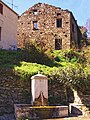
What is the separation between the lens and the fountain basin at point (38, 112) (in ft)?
Result: 42.7

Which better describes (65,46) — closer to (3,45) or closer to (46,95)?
(3,45)

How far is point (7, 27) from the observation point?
2495 cm

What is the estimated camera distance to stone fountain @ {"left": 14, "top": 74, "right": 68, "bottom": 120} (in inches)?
515

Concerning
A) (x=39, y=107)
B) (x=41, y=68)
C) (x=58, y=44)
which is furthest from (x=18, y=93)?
(x=58, y=44)

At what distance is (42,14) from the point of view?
34281 mm


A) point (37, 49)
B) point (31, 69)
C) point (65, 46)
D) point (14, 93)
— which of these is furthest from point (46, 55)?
point (65, 46)

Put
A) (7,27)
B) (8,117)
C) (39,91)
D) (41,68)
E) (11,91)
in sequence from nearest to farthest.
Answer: (8,117)
(39,91)
(11,91)
(41,68)
(7,27)

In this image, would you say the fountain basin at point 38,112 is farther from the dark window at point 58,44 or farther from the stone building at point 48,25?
the dark window at point 58,44

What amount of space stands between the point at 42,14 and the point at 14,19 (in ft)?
27.0

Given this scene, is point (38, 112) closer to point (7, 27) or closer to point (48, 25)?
point (7, 27)

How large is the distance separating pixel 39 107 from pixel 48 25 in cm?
2149

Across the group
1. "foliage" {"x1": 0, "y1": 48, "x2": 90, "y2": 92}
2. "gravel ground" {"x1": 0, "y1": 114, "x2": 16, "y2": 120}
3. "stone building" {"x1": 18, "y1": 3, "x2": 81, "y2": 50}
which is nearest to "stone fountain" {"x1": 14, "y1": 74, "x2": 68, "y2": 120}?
"gravel ground" {"x1": 0, "y1": 114, "x2": 16, "y2": 120}

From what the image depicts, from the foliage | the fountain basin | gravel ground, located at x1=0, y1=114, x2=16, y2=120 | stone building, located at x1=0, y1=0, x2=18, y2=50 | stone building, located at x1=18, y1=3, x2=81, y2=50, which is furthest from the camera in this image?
stone building, located at x1=18, y1=3, x2=81, y2=50

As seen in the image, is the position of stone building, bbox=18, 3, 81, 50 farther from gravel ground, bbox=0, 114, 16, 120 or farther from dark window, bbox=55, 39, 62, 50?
gravel ground, bbox=0, 114, 16, 120
